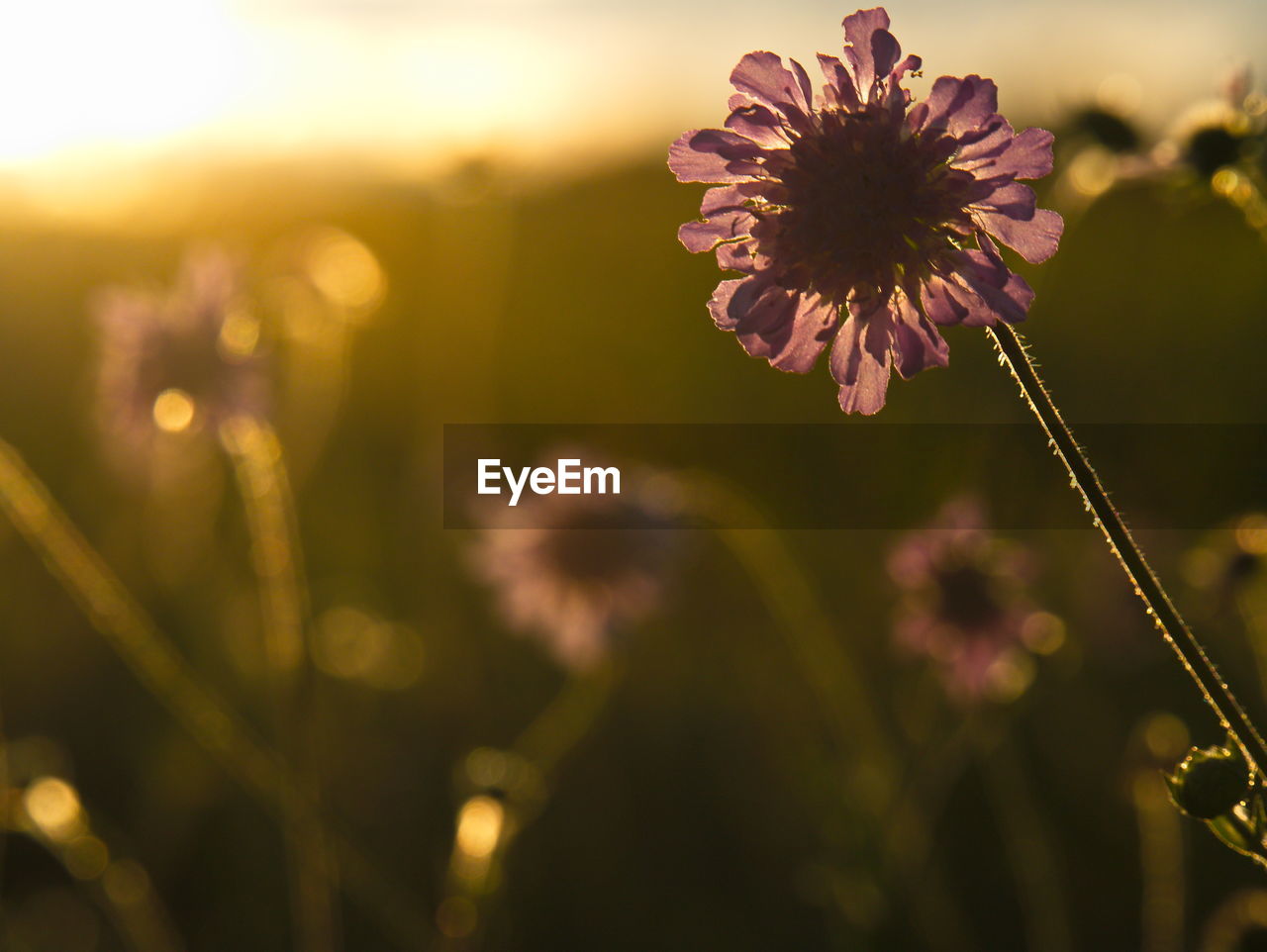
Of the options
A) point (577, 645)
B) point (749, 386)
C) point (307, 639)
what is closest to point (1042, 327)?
point (749, 386)

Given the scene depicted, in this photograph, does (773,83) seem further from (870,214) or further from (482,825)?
(482,825)

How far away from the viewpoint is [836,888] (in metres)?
2.56

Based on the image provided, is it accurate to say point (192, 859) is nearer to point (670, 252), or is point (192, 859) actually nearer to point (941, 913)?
point (941, 913)

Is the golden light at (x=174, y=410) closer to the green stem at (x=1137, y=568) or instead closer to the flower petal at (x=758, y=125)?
the flower petal at (x=758, y=125)

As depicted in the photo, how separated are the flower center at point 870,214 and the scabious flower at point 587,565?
2.00m

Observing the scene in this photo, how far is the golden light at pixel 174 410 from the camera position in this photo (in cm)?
298

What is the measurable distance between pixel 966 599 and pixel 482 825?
1.50 meters

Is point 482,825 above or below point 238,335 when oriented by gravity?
below

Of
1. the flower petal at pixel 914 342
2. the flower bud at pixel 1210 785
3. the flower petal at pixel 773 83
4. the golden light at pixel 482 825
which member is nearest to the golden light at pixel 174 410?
the golden light at pixel 482 825

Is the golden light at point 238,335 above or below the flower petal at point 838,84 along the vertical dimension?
above

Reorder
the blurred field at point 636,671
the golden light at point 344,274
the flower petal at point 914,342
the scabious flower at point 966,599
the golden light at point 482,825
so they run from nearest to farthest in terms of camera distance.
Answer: the flower petal at point 914,342
the golden light at point 482,825
the scabious flower at point 966,599
the blurred field at point 636,671
the golden light at point 344,274

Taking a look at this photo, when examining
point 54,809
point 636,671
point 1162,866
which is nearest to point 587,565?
point 636,671

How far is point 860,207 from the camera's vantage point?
144 centimetres

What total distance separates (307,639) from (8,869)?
1.87 m
